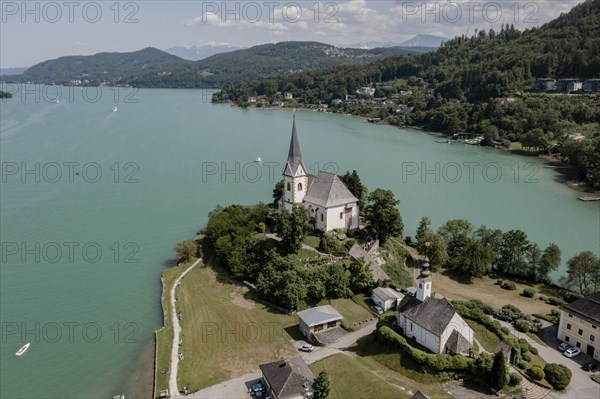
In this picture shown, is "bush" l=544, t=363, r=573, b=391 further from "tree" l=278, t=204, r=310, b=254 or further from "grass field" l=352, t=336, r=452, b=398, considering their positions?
"tree" l=278, t=204, r=310, b=254

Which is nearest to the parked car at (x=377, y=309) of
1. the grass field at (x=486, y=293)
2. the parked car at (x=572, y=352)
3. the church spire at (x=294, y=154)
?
the grass field at (x=486, y=293)

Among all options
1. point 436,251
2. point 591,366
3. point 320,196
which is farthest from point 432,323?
point 320,196

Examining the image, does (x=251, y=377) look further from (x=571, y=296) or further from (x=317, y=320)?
(x=571, y=296)

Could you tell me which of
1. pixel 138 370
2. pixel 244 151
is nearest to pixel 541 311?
pixel 138 370

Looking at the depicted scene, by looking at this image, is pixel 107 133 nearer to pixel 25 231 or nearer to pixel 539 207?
pixel 25 231

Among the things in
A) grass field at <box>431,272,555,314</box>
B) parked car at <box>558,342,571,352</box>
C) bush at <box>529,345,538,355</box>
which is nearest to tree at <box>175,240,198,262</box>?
grass field at <box>431,272,555,314</box>

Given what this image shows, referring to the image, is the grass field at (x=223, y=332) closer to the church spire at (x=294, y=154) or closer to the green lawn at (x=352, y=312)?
the green lawn at (x=352, y=312)
